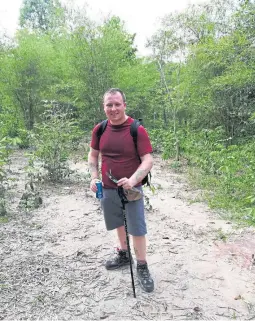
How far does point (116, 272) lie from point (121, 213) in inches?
25.9

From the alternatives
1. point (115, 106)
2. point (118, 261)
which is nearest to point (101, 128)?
point (115, 106)

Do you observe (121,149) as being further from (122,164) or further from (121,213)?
(121,213)

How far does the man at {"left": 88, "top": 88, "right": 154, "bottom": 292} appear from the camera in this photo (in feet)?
7.82

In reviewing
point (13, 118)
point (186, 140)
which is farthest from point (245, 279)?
point (13, 118)

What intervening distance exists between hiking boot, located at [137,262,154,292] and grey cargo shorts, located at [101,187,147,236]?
1.15ft

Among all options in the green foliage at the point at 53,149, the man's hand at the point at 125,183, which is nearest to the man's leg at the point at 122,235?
the man's hand at the point at 125,183

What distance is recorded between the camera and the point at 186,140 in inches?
385

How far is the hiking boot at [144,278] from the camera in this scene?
258 centimetres

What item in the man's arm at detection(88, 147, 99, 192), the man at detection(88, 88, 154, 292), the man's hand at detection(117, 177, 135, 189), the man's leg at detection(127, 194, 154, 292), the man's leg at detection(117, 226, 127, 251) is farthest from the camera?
the man's leg at detection(117, 226, 127, 251)

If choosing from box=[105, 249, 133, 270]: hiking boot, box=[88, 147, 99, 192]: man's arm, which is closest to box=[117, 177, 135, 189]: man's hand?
box=[88, 147, 99, 192]: man's arm

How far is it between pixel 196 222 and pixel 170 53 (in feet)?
21.0

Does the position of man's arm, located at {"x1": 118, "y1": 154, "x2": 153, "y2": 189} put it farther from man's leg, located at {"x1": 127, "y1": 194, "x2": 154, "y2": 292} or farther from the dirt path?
the dirt path

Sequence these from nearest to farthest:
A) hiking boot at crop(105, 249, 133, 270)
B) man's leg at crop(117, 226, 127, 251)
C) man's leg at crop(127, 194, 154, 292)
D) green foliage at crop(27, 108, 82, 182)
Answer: man's leg at crop(127, 194, 154, 292), man's leg at crop(117, 226, 127, 251), hiking boot at crop(105, 249, 133, 270), green foliage at crop(27, 108, 82, 182)

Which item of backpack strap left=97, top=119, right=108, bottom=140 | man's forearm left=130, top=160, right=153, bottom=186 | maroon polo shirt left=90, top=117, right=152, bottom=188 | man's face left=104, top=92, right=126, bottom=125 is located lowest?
man's forearm left=130, top=160, right=153, bottom=186
